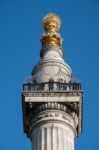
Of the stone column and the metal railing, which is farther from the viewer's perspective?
the metal railing

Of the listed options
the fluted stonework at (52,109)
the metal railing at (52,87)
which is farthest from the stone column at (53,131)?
the metal railing at (52,87)

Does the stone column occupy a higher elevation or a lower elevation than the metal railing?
lower

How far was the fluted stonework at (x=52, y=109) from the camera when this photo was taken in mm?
35344

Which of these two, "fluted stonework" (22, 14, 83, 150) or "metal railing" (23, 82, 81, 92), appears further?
"metal railing" (23, 82, 81, 92)

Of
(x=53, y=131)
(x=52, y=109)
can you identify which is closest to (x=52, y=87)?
(x=52, y=109)

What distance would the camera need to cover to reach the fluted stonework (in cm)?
3534

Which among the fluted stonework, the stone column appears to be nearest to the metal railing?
the fluted stonework

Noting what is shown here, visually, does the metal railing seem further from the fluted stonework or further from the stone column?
the stone column

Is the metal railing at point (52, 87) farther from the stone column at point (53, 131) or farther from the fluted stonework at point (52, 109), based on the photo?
the stone column at point (53, 131)

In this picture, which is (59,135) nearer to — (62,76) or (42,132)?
(42,132)

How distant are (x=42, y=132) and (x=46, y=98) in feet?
6.97

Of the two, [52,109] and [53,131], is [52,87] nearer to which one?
[52,109]

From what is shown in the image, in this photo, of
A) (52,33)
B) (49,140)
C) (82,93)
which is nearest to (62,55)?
(52,33)

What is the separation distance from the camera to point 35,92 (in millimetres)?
37125
